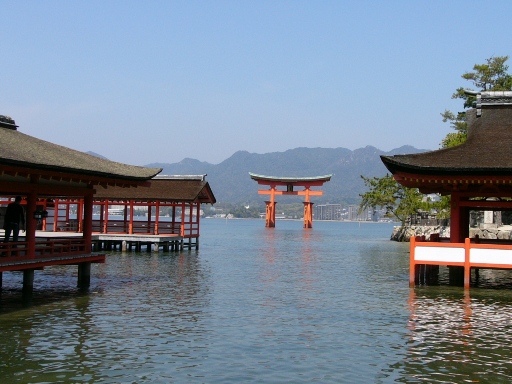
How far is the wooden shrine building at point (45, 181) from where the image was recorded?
18.3 metres

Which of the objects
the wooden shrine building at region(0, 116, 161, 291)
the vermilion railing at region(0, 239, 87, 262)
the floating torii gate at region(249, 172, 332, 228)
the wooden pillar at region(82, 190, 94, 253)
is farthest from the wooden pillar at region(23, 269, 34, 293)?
the floating torii gate at region(249, 172, 332, 228)

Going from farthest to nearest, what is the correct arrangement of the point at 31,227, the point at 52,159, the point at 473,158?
the point at 473,158
the point at 31,227
the point at 52,159

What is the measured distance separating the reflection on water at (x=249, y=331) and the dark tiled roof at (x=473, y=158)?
4.20 m

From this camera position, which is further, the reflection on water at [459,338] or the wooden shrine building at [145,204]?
the wooden shrine building at [145,204]

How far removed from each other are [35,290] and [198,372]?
1162 cm

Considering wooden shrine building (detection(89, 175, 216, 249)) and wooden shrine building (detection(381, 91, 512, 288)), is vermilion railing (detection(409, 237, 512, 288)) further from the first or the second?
wooden shrine building (detection(89, 175, 216, 249))

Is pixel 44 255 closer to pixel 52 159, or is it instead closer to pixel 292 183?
pixel 52 159

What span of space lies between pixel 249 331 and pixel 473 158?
11.1 meters

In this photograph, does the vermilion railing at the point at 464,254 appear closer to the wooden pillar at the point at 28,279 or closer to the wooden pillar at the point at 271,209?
the wooden pillar at the point at 28,279

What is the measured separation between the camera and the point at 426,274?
2650 centimetres

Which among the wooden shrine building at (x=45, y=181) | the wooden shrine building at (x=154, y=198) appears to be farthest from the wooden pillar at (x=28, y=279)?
the wooden shrine building at (x=154, y=198)

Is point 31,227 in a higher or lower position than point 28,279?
higher

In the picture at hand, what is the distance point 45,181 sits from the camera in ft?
69.8

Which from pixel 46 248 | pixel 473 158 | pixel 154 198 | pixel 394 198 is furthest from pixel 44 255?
pixel 394 198
